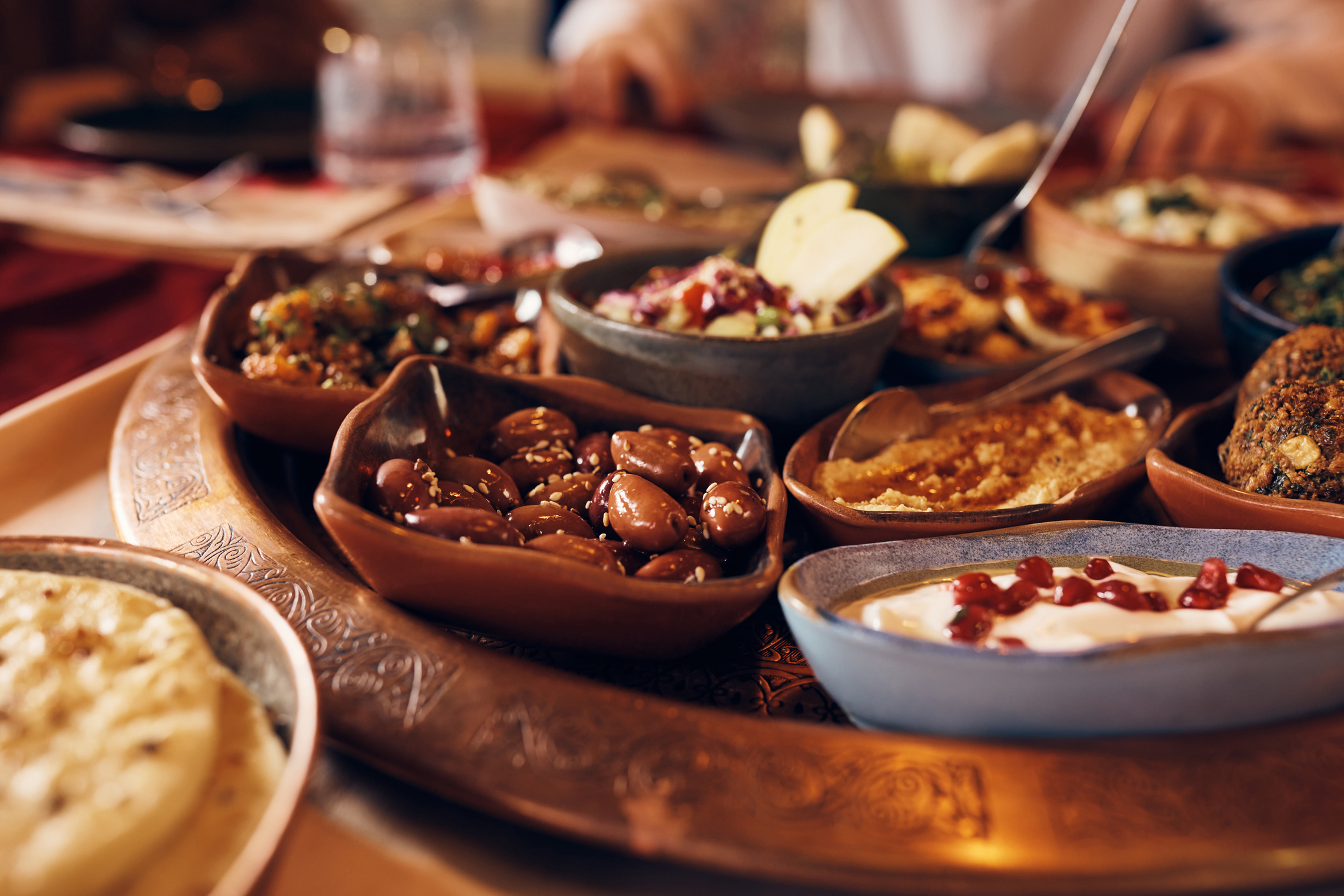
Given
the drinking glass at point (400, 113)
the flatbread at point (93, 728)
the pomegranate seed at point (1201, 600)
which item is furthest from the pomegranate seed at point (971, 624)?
the drinking glass at point (400, 113)

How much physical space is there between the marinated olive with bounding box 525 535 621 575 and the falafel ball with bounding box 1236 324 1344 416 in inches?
43.2

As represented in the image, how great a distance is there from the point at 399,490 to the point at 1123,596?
93 centimetres

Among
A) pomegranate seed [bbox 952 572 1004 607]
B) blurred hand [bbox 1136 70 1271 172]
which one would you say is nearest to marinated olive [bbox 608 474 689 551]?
pomegranate seed [bbox 952 572 1004 607]

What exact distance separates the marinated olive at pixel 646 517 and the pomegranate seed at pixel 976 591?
0.37 m

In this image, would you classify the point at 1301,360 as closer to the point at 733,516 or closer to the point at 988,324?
the point at 988,324

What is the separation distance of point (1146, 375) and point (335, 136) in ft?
9.35

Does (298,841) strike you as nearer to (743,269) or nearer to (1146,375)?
(743,269)

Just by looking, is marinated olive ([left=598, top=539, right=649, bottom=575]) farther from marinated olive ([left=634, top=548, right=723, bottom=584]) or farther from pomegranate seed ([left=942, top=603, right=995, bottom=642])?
pomegranate seed ([left=942, top=603, right=995, bottom=642])

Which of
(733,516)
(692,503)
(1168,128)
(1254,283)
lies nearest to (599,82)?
(1168,128)

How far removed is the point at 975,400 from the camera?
174cm

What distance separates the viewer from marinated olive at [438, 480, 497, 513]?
1.19 m

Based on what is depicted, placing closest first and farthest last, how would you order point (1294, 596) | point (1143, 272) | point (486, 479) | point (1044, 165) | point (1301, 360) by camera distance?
point (1294, 596) → point (486, 479) → point (1301, 360) → point (1143, 272) → point (1044, 165)

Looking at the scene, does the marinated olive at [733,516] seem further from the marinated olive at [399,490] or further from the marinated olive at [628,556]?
the marinated olive at [399,490]

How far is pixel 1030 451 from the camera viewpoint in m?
1.53
